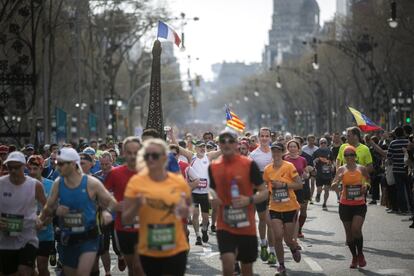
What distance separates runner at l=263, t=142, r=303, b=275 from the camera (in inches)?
537

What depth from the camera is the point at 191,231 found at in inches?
832

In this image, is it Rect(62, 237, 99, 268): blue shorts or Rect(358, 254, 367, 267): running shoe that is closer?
Rect(62, 237, 99, 268): blue shorts

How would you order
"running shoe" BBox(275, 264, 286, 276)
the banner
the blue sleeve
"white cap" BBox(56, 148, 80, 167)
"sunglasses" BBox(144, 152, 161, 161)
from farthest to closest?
the banner → "running shoe" BBox(275, 264, 286, 276) → the blue sleeve → "white cap" BBox(56, 148, 80, 167) → "sunglasses" BBox(144, 152, 161, 161)

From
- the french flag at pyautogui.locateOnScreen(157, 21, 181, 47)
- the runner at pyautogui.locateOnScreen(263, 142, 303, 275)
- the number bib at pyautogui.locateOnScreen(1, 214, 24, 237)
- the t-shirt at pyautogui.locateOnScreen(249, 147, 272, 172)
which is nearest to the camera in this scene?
the number bib at pyautogui.locateOnScreen(1, 214, 24, 237)

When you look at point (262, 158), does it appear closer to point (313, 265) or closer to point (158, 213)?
point (313, 265)

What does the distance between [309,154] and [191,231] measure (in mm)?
4413

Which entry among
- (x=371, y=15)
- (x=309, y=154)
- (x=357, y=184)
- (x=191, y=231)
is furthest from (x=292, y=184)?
(x=371, y=15)

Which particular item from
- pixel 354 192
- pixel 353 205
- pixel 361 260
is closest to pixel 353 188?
pixel 354 192

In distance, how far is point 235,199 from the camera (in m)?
10.3

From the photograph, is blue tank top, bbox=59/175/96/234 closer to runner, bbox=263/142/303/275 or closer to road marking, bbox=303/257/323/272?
runner, bbox=263/142/303/275

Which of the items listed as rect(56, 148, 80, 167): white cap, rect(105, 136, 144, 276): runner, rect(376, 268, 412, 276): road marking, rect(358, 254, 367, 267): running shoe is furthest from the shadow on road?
rect(56, 148, 80, 167): white cap

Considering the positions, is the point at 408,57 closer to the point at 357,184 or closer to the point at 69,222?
the point at 357,184

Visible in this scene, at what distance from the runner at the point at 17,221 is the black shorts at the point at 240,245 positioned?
6.44 feet

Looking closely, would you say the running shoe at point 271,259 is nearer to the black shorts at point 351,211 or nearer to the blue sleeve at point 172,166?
the black shorts at point 351,211
